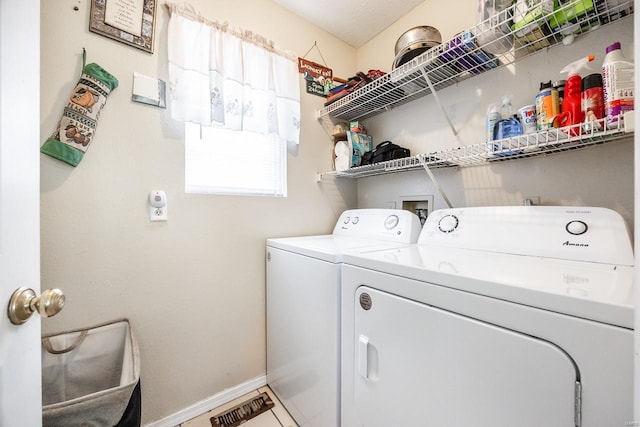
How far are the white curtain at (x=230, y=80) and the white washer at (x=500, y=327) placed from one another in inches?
42.1

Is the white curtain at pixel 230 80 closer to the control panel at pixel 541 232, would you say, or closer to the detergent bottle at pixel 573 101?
the control panel at pixel 541 232

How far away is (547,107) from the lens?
1.02m

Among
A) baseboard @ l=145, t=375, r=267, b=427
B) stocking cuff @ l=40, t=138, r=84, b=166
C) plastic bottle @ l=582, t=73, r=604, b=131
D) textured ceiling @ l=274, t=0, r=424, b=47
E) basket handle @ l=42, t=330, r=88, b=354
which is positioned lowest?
baseboard @ l=145, t=375, r=267, b=427

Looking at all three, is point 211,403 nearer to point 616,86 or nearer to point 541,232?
point 541,232

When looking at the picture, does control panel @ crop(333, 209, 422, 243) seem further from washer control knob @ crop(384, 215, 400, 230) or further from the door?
the door

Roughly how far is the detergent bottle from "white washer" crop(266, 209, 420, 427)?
737mm

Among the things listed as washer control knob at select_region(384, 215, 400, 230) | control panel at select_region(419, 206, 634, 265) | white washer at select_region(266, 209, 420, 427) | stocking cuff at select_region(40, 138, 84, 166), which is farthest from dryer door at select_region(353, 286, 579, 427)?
stocking cuff at select_region(40, 138, 84, 166)

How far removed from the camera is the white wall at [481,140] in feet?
3.39

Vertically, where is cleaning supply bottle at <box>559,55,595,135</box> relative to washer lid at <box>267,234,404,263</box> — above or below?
above

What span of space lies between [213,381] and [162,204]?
3.51ft

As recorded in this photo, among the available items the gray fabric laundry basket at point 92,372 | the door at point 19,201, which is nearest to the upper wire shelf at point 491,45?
the door at point 19,201

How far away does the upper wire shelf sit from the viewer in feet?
3.15

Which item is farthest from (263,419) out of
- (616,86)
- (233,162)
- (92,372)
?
(616,86)

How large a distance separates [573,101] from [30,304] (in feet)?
5.57
